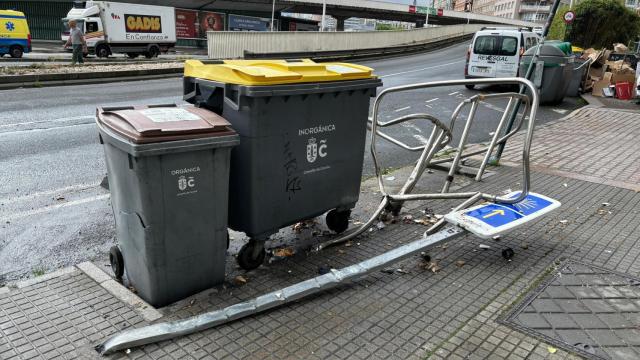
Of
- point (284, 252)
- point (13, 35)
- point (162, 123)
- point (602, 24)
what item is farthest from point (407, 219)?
point (602, 24)

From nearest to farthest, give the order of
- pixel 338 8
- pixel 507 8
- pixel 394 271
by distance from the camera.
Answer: pixel 394 271 → pixel 338 8 → pixel 507 8

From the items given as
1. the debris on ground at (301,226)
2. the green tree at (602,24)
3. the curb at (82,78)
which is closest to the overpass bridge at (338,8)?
the curb at (82,78)

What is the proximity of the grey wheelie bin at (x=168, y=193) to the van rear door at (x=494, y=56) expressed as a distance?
14.9 m

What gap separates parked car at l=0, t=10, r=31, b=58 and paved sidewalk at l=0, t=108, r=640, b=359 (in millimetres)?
25478

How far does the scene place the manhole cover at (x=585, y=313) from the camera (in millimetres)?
3068

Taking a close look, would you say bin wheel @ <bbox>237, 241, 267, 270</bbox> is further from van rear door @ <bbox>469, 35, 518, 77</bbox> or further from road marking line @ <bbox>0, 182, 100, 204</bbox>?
van rear door @ <bbox>469, 35, 518, 77</bbox>

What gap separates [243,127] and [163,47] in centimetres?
3359

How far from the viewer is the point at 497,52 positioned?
16.6 meters

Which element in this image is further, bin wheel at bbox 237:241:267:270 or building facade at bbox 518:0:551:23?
building facade at bbox 518:0:551:23

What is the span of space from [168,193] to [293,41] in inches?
1001

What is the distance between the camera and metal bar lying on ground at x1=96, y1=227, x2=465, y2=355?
9.28ft

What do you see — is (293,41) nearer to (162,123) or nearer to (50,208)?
(50,208)

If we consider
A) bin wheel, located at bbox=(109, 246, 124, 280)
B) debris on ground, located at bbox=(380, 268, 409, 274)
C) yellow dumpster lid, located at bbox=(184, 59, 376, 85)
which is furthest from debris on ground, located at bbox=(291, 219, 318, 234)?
bin wheel, located at bbox=(109, 246, 124, 280)

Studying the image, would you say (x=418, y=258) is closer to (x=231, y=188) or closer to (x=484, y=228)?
(x=484, y=228)
